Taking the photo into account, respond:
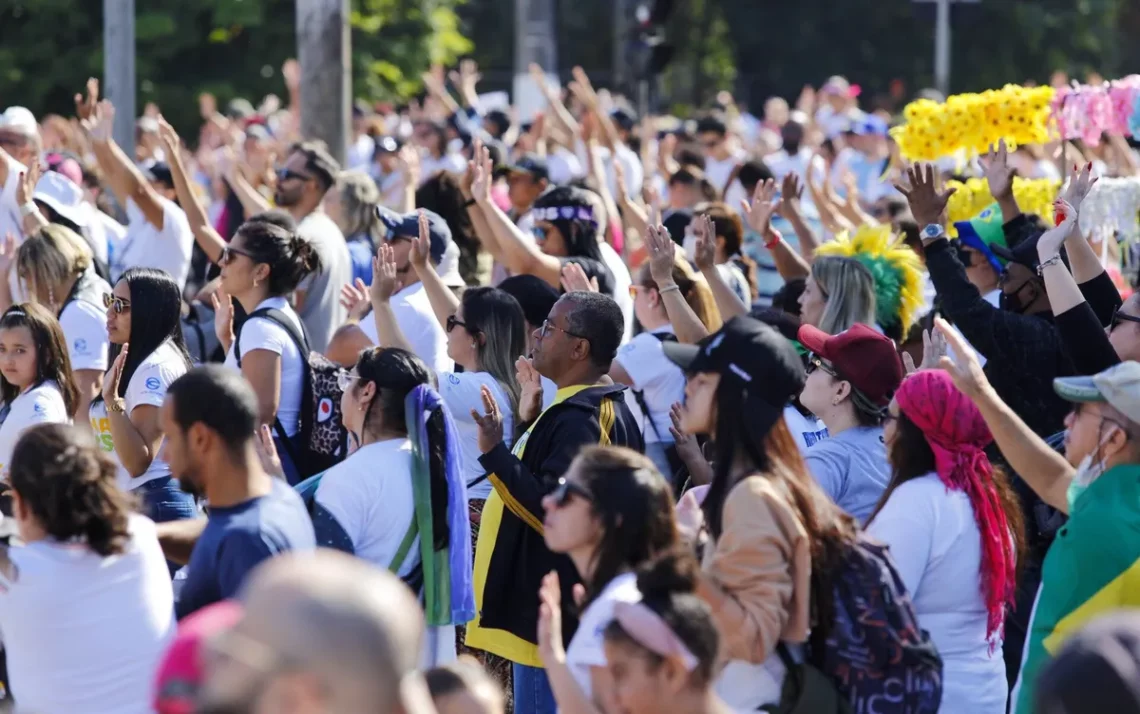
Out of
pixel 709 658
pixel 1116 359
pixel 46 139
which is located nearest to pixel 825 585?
pixel 709 658

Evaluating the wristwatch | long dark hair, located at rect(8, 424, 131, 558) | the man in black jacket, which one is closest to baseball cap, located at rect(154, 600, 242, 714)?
long dark hair, located at rect(8, 424, 131, 558)

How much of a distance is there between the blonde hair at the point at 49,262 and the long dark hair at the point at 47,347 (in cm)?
104

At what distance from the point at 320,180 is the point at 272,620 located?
6.66 meters

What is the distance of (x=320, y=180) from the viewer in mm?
8992

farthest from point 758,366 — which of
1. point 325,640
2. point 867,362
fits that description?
point 325,640

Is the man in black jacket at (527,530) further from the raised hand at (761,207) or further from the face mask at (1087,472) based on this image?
the raised hand at (761,207)

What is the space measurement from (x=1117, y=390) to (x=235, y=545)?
2.17 meters

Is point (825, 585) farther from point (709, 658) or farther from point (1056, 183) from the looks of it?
point (1056, 183)

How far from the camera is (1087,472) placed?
4.28m

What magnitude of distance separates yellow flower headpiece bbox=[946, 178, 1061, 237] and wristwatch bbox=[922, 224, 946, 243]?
2.10 m

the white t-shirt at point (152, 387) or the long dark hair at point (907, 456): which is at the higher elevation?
the long dark hair at point (907, 456)

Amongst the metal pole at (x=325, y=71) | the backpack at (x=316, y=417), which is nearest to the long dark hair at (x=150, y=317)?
the backpack at (x=316, y=417)

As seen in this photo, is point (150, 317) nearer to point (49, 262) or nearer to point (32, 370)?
point (32, 370)

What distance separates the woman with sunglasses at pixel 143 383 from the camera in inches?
225
